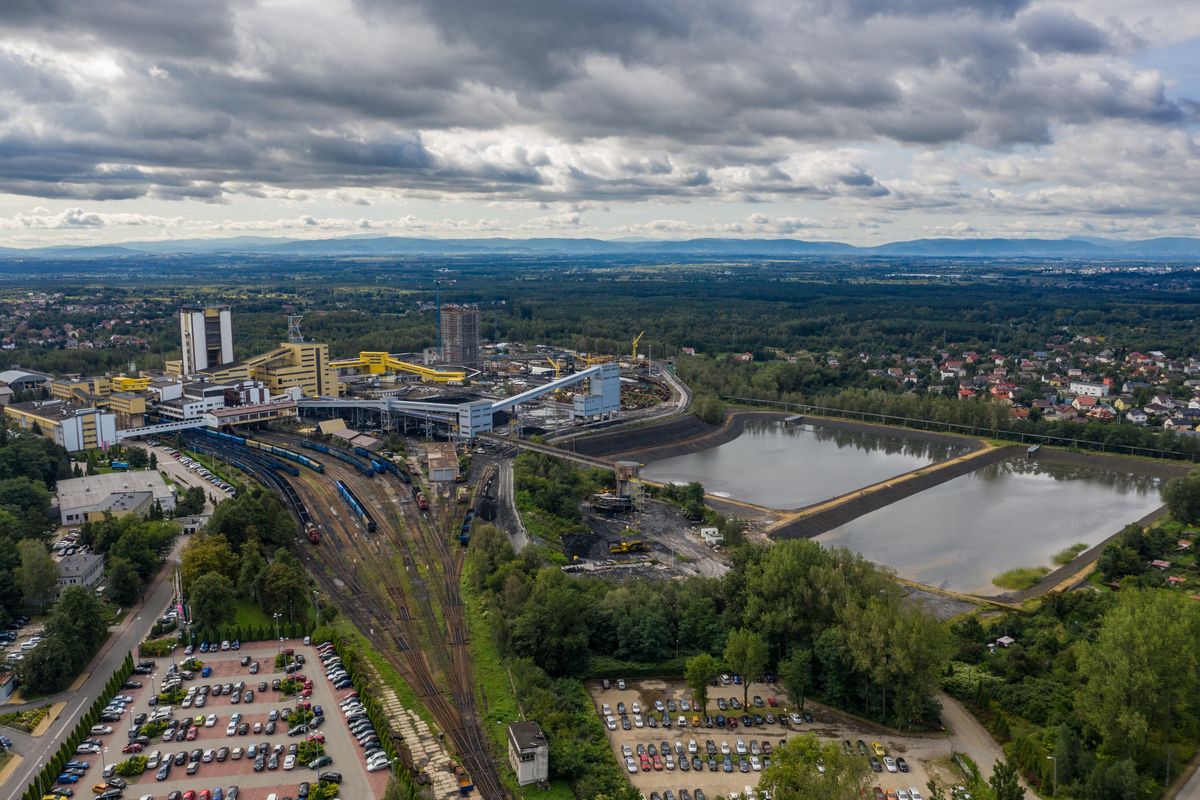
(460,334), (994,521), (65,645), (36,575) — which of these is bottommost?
(994,521)

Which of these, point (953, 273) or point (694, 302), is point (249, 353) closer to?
point (694, 302)

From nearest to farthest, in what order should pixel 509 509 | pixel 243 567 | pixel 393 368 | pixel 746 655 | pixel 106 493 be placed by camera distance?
pixel 746 655, pixel 243 567, pixel 106 493, pixel 509 509, pixel 393 368

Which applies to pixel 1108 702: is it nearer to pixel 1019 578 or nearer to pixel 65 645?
pixel 1019 578

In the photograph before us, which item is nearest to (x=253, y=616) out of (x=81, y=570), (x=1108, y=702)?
(x=81, y=570)

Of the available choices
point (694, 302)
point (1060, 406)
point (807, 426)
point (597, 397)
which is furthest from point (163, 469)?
point (694, 302)

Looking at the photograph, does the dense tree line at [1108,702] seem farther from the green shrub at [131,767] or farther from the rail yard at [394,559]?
the green shrub at [131,767]

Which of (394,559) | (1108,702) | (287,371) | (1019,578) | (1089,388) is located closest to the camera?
(1108,702)

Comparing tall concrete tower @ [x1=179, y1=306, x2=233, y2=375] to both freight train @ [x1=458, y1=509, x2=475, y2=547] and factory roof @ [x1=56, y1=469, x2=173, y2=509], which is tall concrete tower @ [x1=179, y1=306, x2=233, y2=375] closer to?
factory roof @ [x1=56, y1=469, x2=173, y2=509]
